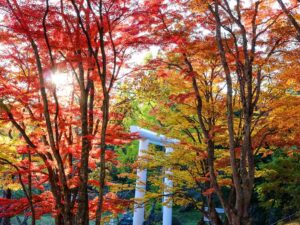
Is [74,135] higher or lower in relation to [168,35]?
lower

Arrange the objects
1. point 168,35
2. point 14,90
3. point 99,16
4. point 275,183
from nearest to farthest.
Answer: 1. point 99,16
2. point 14,90
3. point 168,35
4. point 275,183

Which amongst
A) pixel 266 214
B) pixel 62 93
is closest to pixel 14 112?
pixel 62 93

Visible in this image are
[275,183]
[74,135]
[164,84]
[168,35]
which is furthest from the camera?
[275,183]

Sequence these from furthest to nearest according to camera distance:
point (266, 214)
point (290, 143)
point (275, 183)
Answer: point (266, 214)
point (275, 183)
point (290, 143)

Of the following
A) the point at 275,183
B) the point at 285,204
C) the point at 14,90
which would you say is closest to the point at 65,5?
the point at 14,90

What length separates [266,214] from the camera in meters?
17.7

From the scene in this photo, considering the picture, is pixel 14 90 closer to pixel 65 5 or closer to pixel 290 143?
pixel 65 5

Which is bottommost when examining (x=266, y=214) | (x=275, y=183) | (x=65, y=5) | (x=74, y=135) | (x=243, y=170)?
(x=266, y=214)

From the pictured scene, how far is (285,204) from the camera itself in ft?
47.8

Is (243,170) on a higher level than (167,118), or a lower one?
lower

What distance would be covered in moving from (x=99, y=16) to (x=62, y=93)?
2.68 meters

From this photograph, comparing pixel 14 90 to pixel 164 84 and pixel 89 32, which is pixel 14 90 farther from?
pixel 164 84

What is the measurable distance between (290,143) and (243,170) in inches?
133

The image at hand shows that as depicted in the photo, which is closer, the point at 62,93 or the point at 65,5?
the point at 65,5
